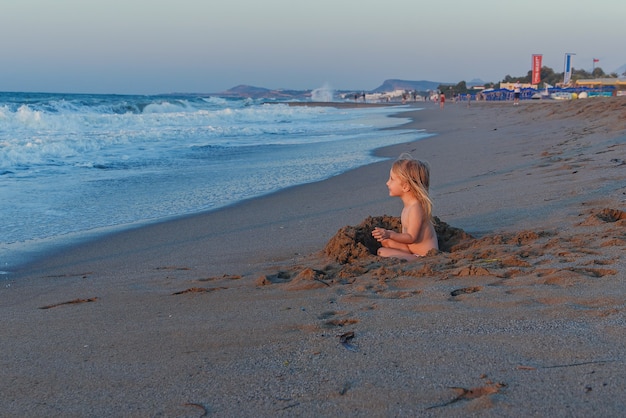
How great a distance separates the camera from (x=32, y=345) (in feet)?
9.42

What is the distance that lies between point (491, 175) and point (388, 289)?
537 cm

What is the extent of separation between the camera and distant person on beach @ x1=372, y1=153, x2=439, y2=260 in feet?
14.1

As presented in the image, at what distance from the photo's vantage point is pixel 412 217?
4.32m

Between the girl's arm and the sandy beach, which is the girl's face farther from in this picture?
the sandy beach

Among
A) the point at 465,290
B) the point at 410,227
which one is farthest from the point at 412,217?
the point at 465,290

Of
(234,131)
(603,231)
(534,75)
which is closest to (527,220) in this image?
(603,231)

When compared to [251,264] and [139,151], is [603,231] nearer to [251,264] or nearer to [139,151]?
[251,264]

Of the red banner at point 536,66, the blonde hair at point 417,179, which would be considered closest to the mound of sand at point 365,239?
the blonde hair at point 417,179

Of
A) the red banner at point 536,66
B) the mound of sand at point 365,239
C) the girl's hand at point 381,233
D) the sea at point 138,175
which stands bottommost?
the sea at point 138,175

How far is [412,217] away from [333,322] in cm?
158

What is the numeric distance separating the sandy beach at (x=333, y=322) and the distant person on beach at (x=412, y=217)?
15 cm

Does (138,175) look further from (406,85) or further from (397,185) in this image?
(406,85)

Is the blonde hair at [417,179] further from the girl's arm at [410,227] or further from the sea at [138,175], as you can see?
the sea at [138,175]

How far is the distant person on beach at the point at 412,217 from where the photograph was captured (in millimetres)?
4289
